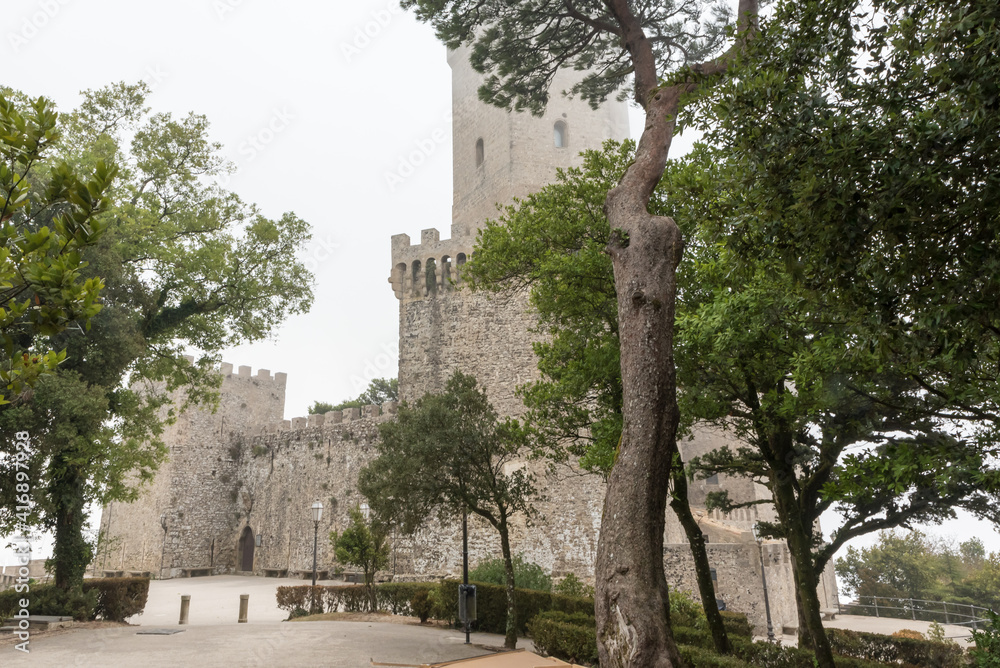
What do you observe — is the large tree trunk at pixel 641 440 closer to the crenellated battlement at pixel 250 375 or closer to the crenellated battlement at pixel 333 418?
the crenellated battlement at pixel 333 418

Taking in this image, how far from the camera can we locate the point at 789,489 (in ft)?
33.5

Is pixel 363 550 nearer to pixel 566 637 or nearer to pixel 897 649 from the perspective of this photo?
pixel 566 637

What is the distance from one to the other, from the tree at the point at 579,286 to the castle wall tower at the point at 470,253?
10.1 m

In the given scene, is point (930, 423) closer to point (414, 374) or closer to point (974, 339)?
point (974, 339)

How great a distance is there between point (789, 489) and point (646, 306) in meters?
5.56

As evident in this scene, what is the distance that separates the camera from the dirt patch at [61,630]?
38.8ft

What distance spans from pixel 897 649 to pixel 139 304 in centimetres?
1981

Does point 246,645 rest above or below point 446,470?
below

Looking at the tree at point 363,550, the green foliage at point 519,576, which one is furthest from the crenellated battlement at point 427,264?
the green foliage at point 519,576

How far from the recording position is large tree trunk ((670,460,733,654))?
378 inches

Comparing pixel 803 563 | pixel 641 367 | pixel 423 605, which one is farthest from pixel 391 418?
pixel 641 367

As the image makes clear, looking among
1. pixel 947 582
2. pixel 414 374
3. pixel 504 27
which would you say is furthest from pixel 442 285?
pixel 947 582

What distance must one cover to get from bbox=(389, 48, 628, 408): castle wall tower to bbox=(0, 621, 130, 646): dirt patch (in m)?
11.9

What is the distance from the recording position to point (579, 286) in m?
11.4
